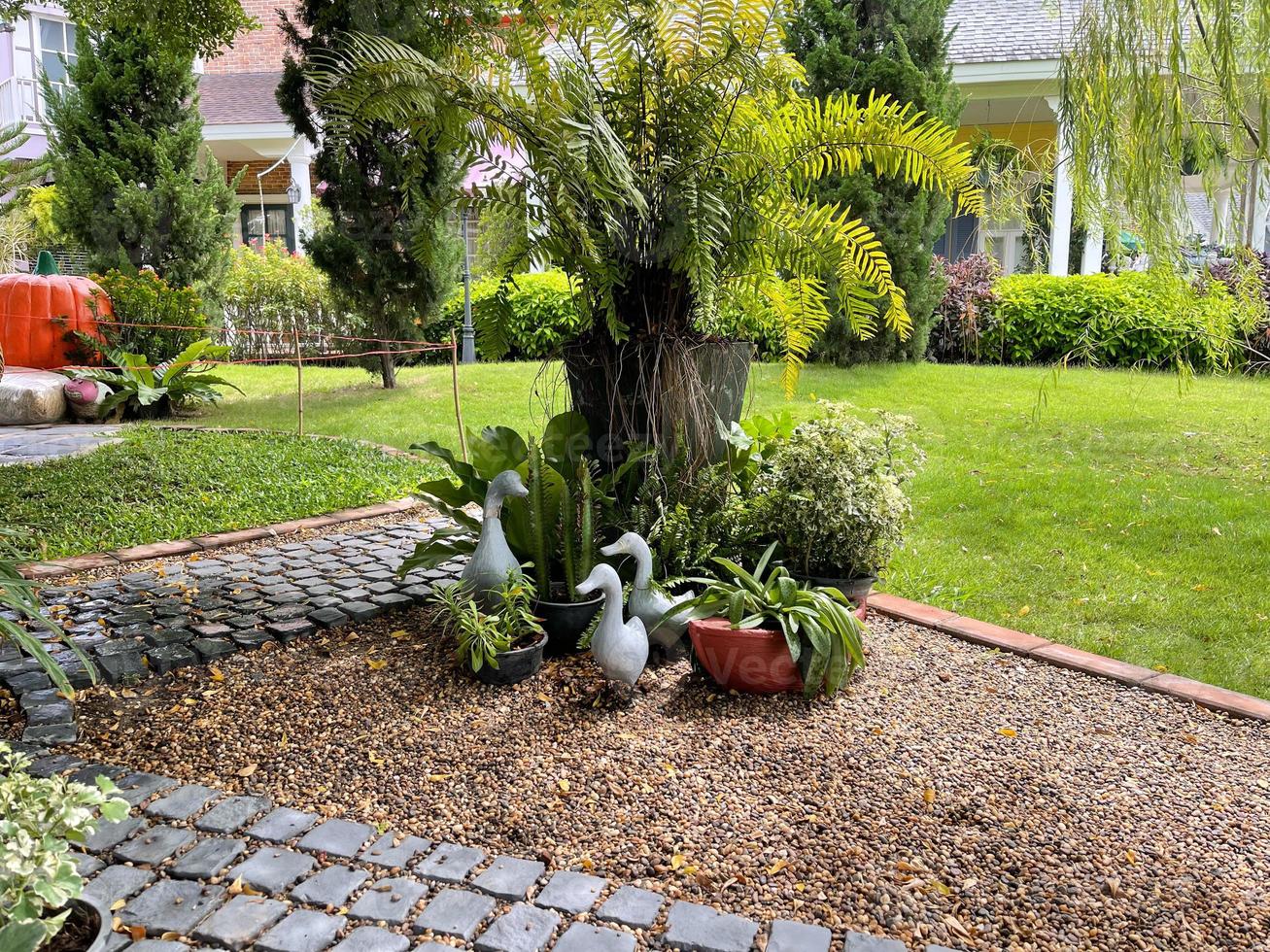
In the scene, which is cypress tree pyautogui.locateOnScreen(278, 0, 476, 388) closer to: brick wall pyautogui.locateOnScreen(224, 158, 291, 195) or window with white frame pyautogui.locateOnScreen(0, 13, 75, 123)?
brick wall pyautogui.locateOnScreen(224, 158, 291, 195)

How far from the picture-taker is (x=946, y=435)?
7.58 metres

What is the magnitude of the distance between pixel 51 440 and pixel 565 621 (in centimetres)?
607

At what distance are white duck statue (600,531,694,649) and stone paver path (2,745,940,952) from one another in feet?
4.13

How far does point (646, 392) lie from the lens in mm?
4051

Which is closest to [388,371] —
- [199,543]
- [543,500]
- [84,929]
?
[199,543]

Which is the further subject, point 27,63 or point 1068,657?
point 27,63

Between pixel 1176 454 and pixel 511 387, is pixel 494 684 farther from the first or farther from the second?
pixel 511 387

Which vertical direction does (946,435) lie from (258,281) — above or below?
below

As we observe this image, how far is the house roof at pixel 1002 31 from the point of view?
1342 cm

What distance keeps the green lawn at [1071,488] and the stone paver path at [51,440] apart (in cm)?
105

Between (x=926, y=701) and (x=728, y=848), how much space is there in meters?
1.18

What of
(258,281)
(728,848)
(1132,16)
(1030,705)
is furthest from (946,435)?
(258,281)

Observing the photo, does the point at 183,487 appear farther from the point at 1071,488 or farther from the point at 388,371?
the point at 1071,488

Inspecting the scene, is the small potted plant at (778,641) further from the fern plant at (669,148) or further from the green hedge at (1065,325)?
the green hedge at (1065,325)
